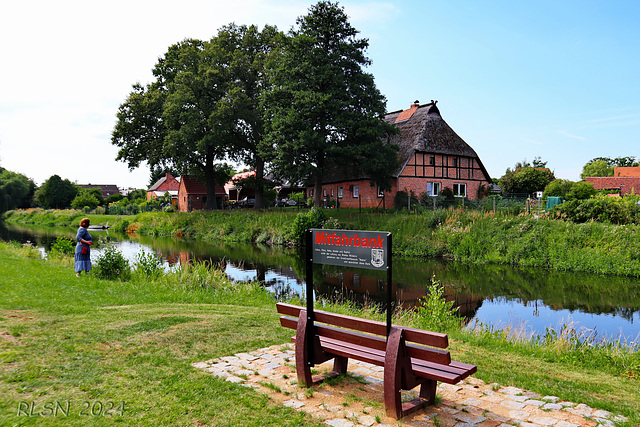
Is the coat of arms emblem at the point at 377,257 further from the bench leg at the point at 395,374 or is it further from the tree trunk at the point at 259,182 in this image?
the tree trunk at the point at 259,182

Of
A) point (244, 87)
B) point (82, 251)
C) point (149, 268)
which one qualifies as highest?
point (244, 87)

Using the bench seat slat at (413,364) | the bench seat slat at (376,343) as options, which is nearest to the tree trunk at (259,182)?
the bench seat slat at (376,343)

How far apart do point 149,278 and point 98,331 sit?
6.72 metres

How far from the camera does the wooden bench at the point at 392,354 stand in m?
3.82

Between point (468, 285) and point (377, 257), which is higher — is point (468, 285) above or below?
below

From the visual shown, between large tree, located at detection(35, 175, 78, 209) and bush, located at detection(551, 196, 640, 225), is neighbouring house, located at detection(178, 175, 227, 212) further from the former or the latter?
bush, located at detection(551, 196, 640, 225)

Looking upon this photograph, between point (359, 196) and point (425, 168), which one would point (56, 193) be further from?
point (425, 168)

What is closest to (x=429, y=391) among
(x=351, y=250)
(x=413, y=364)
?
(x=413, y=364)

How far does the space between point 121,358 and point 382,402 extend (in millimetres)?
3033

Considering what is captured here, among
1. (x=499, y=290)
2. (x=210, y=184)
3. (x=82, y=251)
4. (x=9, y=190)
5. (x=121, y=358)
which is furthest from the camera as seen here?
(x=9, y=190)

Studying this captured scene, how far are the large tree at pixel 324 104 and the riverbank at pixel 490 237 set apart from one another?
402 cm

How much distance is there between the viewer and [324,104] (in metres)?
26.8

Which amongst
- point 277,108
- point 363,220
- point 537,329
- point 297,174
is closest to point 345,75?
point 277,108

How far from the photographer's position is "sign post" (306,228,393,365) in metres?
4.01
